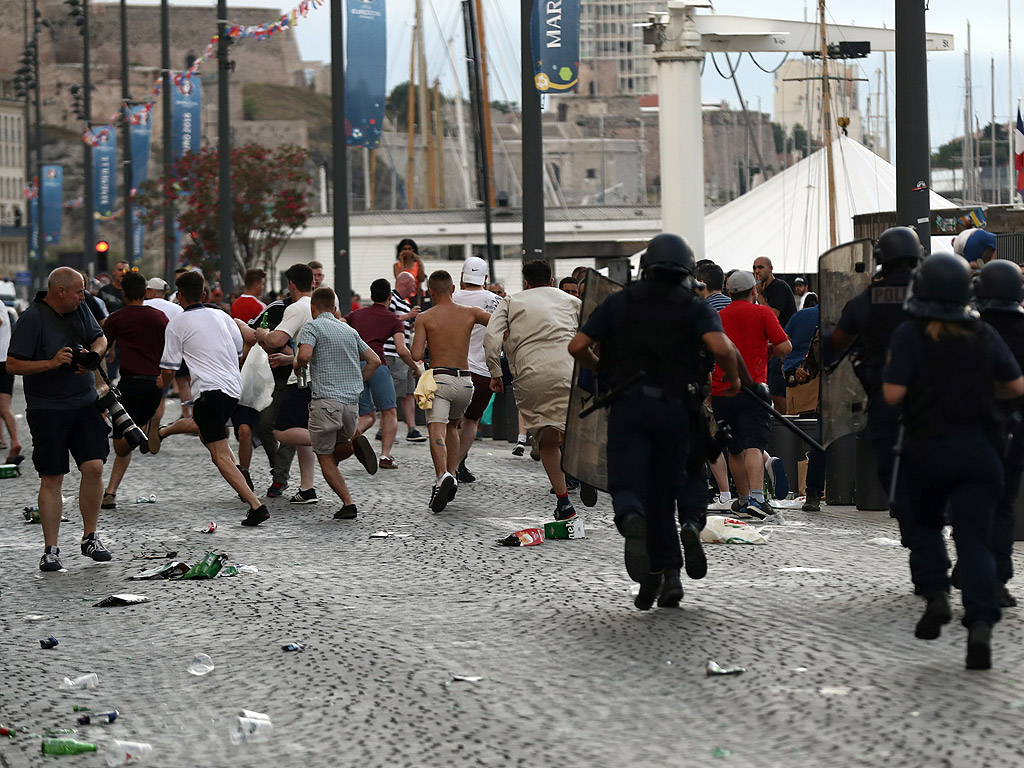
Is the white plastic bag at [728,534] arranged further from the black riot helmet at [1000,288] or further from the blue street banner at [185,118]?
the blue street banner at [185,118]

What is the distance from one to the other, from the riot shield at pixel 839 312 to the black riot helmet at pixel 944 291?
3625 millimetres

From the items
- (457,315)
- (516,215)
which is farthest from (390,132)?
(457,315)

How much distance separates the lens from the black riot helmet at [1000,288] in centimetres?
743

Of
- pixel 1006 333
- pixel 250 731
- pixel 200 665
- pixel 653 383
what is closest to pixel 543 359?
pixel 653 383

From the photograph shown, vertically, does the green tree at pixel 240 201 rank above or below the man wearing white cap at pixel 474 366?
above

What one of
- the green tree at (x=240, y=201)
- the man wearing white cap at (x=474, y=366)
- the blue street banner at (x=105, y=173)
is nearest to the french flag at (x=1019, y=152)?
the man wearing white cap at (x=474, y=366)

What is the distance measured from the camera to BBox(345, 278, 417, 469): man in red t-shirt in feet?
51.2

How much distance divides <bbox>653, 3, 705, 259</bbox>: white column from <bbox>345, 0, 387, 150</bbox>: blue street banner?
5.47 metres

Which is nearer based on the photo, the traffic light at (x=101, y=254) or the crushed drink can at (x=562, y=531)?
the crushed drink can at (x=562, y=531)

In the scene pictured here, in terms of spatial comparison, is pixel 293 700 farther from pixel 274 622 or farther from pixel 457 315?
pixel 457 315

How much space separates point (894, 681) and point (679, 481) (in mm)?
1652

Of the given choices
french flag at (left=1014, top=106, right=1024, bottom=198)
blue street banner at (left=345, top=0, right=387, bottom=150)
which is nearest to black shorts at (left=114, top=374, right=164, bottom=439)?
blue street banner at (left=345, top=0, right=387, bottom=150)

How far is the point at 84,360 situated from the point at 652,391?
3.84 metres

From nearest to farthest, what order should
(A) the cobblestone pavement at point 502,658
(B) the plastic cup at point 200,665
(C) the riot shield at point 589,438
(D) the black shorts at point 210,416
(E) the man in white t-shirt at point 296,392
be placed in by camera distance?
(A) the cobblestone pavement at point 502,658
(B) the plastic cup at point 200,665
(C) the riot shield at point 589,438
(D) the black shorts at point 210,416
(E) the man in white t-shirt at point 296,392
